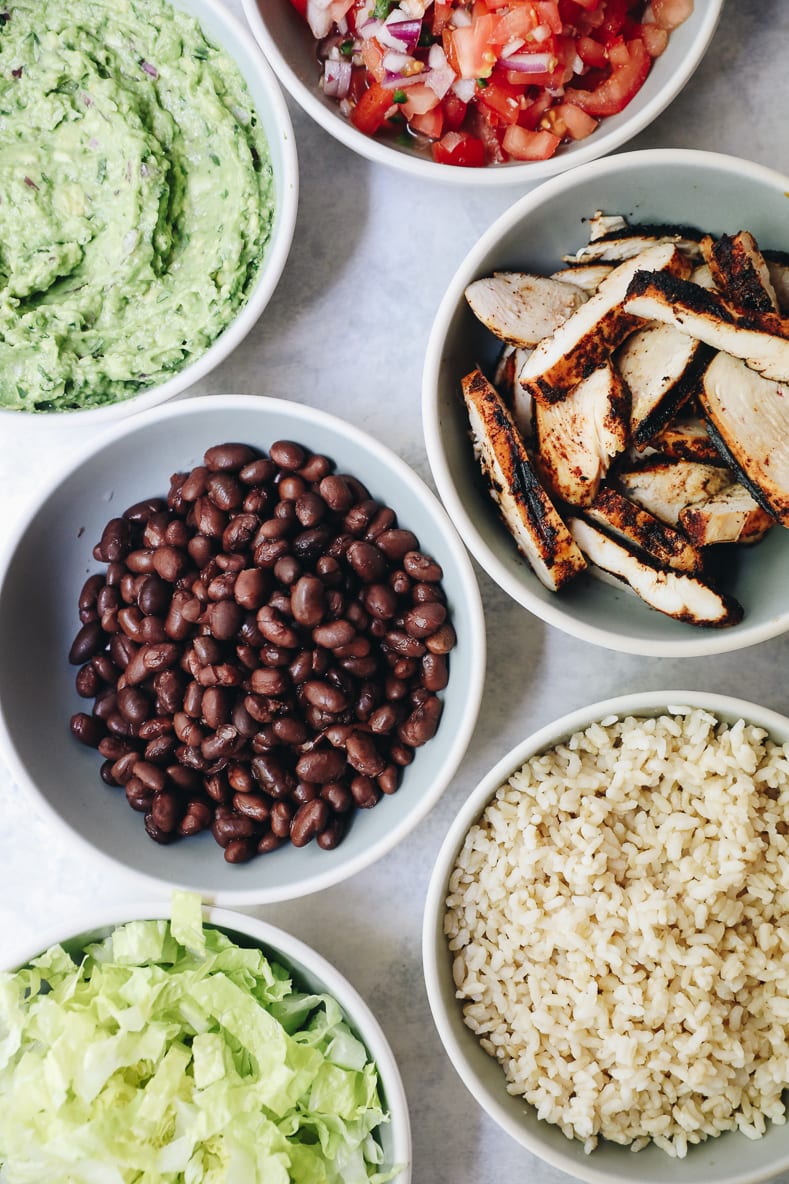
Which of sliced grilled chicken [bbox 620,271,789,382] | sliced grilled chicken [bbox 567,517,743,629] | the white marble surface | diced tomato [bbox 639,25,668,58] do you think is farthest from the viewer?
the white marble surface

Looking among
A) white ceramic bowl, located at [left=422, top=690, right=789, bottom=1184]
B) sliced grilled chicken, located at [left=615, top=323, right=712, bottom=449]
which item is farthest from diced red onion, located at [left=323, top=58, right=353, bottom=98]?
white ceramic bowl, located at [left=422, top=690, right=789, bottom=1184]

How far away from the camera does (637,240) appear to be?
1924 millimetres

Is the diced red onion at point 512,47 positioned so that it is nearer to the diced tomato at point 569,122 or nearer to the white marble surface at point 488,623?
the diced tomato at point 569,122

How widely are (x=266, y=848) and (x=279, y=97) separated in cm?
153

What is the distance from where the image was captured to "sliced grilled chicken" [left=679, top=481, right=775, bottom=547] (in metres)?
1.86

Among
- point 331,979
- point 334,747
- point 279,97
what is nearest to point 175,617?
point 334,747

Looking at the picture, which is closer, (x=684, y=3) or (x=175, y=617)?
(x=684, y=3)

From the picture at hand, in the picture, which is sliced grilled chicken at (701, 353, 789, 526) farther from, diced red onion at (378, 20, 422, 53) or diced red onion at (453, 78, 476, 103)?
diced red onion at (378, 20, 422, 53)

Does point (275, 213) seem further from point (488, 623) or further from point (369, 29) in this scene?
point (488, 623)

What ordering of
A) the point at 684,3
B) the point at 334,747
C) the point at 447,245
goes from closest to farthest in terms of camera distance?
the point at 684,3 → the point at 334,747 → the point at 447,245

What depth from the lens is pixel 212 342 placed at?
2055 millimetres

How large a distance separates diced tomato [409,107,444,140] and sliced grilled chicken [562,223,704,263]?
0.40 meters

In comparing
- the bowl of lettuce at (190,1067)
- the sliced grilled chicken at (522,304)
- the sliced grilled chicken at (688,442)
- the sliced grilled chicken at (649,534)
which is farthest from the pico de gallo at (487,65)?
the bowl of lettuce at (190,1067)

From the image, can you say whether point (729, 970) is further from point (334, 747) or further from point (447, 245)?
point (447, 245)
